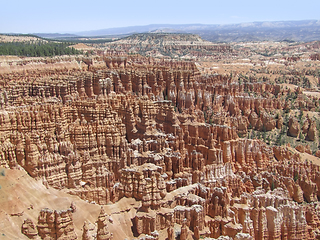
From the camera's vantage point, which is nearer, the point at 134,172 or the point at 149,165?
the point at 134,172

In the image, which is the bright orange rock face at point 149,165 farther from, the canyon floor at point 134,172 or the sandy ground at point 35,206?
the sandy ground at point 35,206

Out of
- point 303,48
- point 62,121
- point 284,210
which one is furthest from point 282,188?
point 303,48

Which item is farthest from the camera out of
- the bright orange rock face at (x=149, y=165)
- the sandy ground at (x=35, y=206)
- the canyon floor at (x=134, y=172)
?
the bright orange rock face at (x=149, y=165)

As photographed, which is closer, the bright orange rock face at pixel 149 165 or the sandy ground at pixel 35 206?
the sandy ground at pixel 35 206

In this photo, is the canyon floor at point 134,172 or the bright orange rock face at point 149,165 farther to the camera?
the bright orange rock face at point 149,165

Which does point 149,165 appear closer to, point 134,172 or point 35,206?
point 134,172

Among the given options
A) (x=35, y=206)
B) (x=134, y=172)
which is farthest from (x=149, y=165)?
(x=35, y=206)

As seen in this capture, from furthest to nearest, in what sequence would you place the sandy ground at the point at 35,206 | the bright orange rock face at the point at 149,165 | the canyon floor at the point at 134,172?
the bright orange rock face at the point at 149,165
the canyon floor at the point at 134,172
the sandy ground at the point at 35,206

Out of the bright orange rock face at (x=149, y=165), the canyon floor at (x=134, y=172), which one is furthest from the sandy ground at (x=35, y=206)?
the bright orange rock face at (x=149, y=165)
